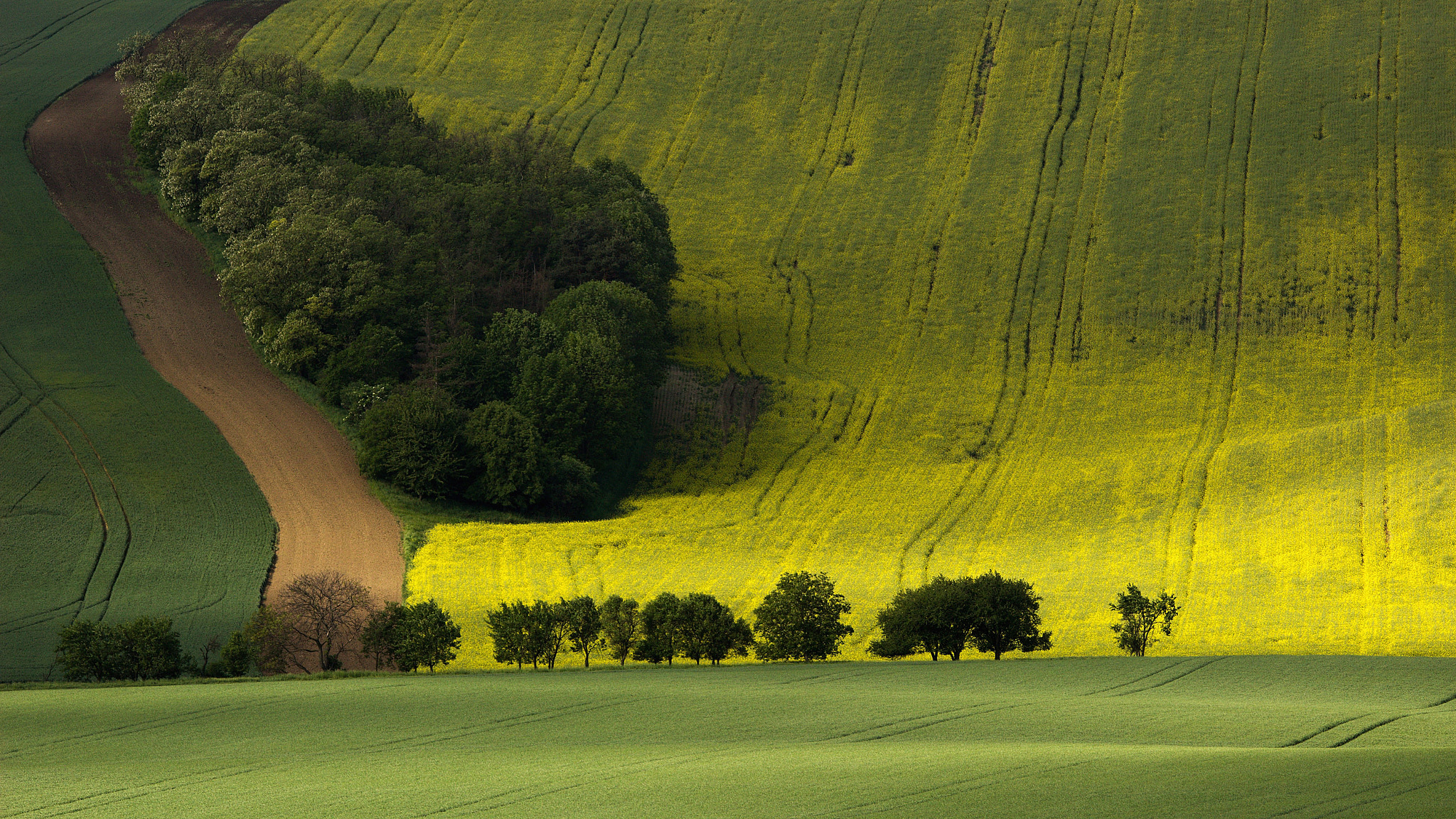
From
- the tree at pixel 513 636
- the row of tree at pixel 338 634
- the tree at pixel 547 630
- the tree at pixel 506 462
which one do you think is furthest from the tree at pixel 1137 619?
the tree at pixel 506 462

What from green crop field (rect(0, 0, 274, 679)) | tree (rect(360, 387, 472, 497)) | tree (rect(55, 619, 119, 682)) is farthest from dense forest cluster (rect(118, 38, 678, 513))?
tree (rect(55, 619, 119, 682))

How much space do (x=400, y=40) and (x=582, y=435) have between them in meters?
59.2

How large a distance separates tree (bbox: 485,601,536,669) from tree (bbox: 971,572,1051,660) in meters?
14.1

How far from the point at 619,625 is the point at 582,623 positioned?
1.22m

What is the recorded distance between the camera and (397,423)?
214 ft

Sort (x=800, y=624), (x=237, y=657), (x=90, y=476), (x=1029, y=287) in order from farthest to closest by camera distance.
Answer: (x=1029, y=287) → (x=90, y=476) → (x=800, y=624) → (x=237, y=657)

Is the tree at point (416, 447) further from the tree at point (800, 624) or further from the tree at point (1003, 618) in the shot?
the tree at point (1003, 618)

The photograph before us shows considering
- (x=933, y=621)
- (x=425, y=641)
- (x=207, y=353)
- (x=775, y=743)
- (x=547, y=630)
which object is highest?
(x=207, y=353)

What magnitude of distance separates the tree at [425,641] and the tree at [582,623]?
3557 millimetres

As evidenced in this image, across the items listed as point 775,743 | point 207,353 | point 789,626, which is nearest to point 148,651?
point 789,626

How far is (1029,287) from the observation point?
8838 cm

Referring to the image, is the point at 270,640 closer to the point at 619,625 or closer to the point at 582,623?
the point at 582,623

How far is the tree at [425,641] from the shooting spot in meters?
42.4

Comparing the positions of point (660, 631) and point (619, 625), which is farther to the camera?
point (660, 631)
